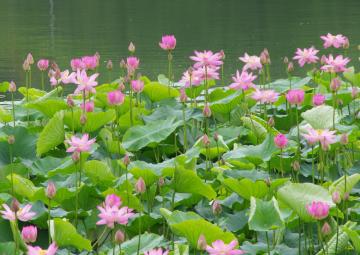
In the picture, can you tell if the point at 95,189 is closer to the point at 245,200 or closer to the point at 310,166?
the point at 245,200

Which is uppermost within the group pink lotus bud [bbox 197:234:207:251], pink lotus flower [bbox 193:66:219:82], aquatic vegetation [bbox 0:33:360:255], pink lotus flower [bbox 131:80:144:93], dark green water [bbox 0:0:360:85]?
pink lotus flower [bbox 193:66:219:82]

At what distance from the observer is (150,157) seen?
7.94 feet

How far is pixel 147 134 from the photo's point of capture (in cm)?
230

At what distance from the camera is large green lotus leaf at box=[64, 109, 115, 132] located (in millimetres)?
2312

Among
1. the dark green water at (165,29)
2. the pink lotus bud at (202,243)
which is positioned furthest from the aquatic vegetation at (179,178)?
the dark green water at (165,29)

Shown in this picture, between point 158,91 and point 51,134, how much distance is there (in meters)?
0.60

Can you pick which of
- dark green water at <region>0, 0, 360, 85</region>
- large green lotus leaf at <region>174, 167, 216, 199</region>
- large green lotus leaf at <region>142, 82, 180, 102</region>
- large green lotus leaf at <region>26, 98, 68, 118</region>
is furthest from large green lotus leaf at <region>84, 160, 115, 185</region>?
dark green water at <region>0, 0, 360, 85</region>

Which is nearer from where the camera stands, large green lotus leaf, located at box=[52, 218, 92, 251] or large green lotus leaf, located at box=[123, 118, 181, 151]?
large green lotus leaf, located at box=[52, 218, 92, 251]

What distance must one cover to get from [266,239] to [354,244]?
7.9 inches

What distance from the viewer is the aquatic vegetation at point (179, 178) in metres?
1.66

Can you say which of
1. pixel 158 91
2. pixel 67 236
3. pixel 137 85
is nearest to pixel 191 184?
pixel 67 236

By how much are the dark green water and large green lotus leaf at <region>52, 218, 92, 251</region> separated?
15.0 ft

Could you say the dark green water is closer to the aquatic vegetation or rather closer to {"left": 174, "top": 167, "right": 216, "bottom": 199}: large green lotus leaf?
the aquatic vegetation

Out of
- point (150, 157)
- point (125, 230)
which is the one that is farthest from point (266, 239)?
point (150, 157)
